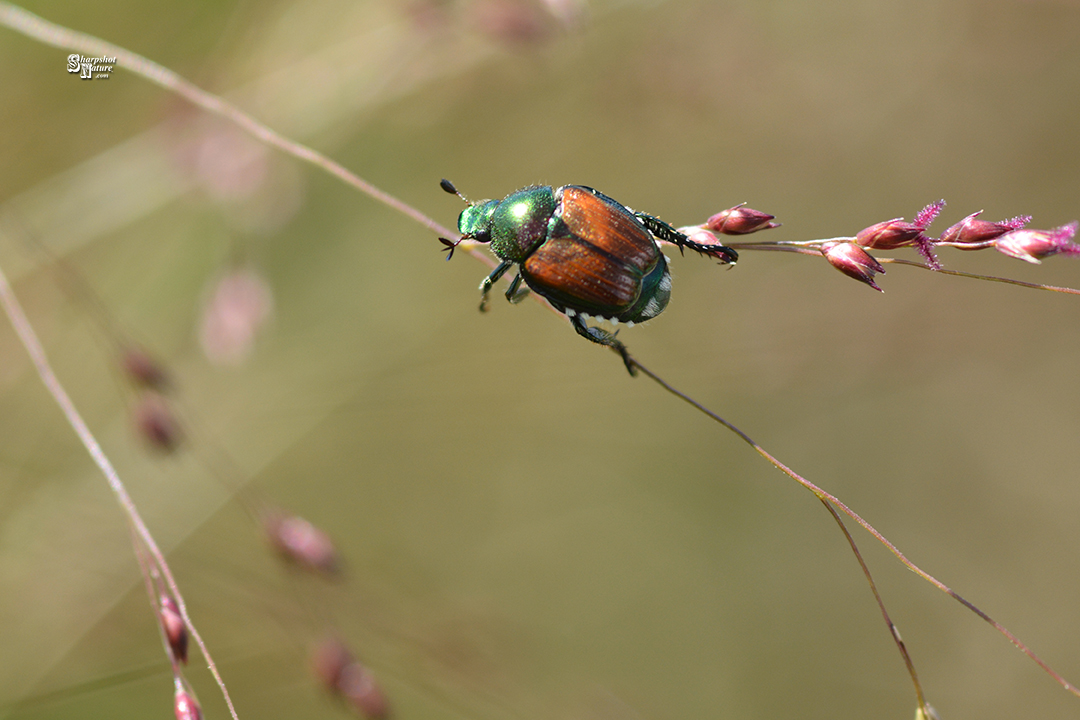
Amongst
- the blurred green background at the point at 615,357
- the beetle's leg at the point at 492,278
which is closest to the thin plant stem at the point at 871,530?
the beetle's leg at the point at 492,278

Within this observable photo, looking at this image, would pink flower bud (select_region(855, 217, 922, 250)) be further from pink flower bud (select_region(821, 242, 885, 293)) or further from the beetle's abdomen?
the beetle's abdomen

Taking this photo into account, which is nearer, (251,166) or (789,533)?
(251,166)

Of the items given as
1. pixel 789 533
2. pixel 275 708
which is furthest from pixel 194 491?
pixel 789 533

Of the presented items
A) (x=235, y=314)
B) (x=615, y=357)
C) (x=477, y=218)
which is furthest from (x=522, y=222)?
(x=615, y=357)

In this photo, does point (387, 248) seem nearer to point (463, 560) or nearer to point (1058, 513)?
point (463, 560)

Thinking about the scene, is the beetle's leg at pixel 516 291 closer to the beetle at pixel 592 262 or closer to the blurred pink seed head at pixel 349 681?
the beetle at pixel 592 262

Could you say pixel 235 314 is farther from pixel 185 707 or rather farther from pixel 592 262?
pixel 185 707

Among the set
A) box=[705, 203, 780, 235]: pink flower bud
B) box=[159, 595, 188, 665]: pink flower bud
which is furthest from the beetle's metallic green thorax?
box=[159, 595, 188, 665]: pink flower bud

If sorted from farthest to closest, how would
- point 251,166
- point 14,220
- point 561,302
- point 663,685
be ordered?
point 663,685 → point 251,166 → point 14,220 → point 561,302
